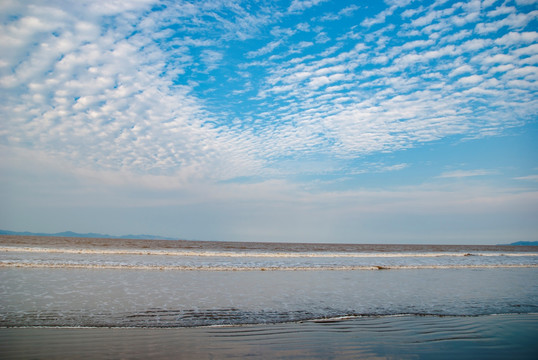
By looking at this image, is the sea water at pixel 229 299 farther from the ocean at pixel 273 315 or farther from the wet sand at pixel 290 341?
the wet sand at pixel 290 341

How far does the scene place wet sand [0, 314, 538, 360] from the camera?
5.78 meters

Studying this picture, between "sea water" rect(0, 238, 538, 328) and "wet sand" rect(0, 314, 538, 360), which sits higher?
"wet sand" rect(0, 314, 538, 360)

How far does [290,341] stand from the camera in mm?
6609

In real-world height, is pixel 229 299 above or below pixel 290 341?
below

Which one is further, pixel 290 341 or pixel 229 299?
pixel 229 299

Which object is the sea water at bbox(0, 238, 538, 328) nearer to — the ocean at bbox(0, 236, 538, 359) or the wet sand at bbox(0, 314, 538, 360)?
the ocean at bbox(0, 236, 538, 359)

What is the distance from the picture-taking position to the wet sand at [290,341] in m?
5.78

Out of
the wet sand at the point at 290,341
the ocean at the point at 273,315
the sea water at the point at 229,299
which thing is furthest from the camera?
the sea water at the point at 229,299

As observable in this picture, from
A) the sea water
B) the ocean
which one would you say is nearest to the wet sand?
the ocean

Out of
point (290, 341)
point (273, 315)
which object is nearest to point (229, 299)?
point (273, 315)

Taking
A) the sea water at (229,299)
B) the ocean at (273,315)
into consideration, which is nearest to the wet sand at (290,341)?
the ocean at (273,315)

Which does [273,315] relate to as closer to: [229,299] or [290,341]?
[290,341]

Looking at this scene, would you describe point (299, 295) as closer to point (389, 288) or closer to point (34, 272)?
point (389, 288)

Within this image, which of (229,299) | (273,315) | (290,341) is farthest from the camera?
(229,299)
